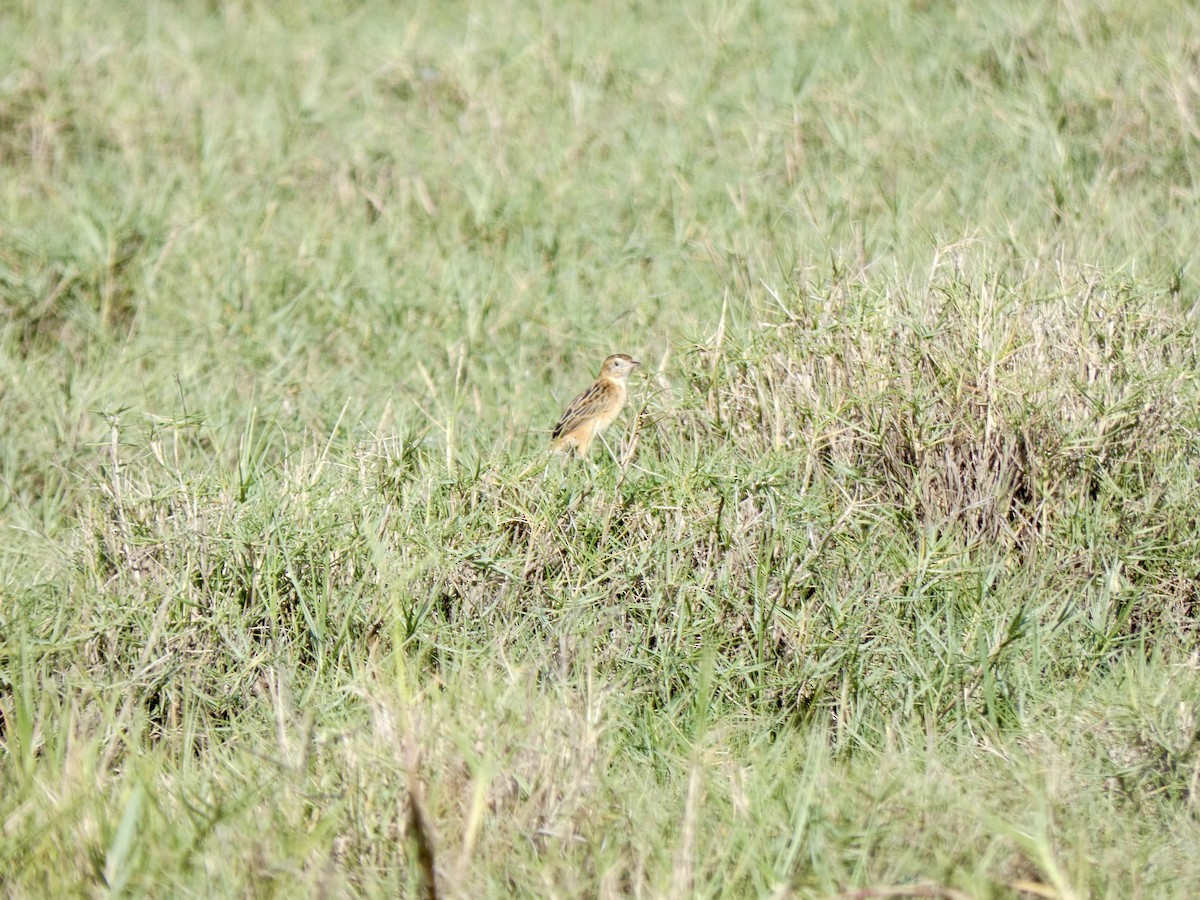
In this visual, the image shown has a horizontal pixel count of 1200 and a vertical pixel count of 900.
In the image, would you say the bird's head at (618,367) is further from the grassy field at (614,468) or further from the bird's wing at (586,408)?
the grassy field at (614,468)

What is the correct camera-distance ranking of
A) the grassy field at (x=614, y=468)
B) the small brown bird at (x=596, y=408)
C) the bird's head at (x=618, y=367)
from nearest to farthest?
the grassy field at (x=614, y=468), the small brown bird at (x=596, y=408), the bird's head at (x=618, y=367)

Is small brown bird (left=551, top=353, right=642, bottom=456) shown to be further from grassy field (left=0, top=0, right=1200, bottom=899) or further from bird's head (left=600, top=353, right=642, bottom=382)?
grassy field (left=0, top=0, right=1200, bottom=899)

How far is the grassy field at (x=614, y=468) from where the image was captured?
327 cm

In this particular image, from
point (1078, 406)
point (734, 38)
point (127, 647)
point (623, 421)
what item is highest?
point (734, 38)

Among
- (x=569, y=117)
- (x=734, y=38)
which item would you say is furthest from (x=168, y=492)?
(x=734, y=38)

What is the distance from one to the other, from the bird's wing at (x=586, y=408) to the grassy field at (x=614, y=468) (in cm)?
11

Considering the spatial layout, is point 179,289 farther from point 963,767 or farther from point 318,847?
point 963,767

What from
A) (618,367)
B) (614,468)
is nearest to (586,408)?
(618,367)

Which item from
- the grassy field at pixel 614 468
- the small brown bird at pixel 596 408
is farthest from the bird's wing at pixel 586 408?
the grassy field at pixel 614 468

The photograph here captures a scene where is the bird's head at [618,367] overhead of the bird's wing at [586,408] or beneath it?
overhead

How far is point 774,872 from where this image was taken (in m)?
3.05

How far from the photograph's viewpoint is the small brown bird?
495 cm

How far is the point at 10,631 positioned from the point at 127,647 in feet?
1.13

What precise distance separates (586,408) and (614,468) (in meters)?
0.63
